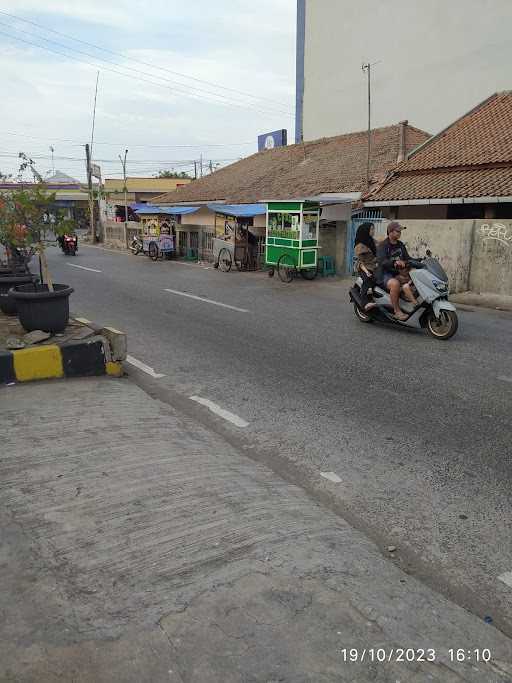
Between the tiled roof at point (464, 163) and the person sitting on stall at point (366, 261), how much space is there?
233 inches

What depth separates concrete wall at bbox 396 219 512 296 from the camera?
39.7 feet

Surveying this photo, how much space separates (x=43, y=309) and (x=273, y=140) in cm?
2915

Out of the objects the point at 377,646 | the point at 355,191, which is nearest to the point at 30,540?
the point at 377,646

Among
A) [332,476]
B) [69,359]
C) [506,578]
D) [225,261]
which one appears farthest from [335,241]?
[506,578]

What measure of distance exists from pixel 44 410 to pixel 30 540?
2.11 meters

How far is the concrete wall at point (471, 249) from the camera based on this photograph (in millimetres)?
12102

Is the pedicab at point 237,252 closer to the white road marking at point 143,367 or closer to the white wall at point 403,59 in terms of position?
the white road marking at point 143,367

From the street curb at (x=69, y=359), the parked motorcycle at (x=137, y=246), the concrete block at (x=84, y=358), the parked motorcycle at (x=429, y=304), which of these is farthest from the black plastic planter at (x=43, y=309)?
the parked motorcycle at (x=137, y=246)

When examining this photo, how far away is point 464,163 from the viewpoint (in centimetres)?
1609

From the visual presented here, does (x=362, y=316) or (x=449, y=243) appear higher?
(x=449, y=243)

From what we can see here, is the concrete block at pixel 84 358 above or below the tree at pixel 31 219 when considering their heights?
below

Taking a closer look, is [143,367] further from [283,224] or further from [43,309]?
[283,224]

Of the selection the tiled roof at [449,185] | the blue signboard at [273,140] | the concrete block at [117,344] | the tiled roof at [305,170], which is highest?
the blue signboard at [273,140]

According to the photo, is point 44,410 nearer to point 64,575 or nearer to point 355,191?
point 64,575
